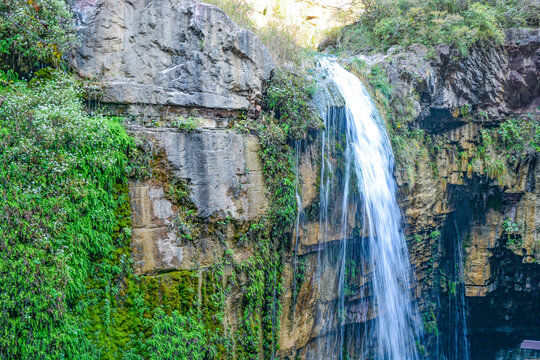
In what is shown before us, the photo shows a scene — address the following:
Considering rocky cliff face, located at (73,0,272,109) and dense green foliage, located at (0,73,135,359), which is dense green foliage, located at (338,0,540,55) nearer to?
rocky cliff face, located at (73,0,272,109)

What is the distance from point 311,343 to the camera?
7734mm

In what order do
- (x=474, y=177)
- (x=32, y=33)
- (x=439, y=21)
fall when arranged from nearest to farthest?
(x=32, y=33) < (x=439, y=21) < (x=474, y=177)

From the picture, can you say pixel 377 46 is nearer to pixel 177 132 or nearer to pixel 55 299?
pixel 177 132

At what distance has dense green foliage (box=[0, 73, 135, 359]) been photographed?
4066 mm

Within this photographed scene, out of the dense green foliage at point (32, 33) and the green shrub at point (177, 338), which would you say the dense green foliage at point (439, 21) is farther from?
the green shrub at point (177, 338)

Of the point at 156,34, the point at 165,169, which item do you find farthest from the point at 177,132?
the point at 156,34

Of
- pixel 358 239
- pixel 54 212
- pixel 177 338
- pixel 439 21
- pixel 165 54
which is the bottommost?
pixel 177 338

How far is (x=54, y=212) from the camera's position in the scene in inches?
175

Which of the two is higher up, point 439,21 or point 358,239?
point 439,21

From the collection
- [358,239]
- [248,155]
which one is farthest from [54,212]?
[358,239]

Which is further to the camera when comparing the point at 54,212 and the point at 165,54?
the point at 165,54

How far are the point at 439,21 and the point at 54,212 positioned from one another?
403 inches

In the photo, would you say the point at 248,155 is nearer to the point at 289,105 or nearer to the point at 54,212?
the point at 289,105

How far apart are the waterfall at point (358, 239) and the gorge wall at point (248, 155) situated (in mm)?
164
